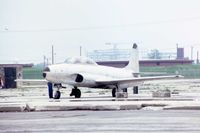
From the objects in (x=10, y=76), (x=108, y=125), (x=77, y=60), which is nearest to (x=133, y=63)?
(x=77, y=60)

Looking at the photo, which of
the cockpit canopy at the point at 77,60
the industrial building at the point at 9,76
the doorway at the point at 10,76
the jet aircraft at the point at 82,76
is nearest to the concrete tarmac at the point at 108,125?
the jet aircraft at the point at 82,76

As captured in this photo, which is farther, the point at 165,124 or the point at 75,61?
the point at 75,61

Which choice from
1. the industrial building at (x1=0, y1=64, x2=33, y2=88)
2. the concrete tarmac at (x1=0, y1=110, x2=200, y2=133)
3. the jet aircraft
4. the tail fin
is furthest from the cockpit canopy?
the industrial building at (x1=0, y1=64, x2=33, y2=88)

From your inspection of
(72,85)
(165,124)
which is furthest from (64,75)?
(165,124)

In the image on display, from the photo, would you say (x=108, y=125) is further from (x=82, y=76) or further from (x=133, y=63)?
(x=133, y=63)

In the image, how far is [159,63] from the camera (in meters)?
150

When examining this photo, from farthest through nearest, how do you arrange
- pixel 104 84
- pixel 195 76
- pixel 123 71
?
pixel 195 76
pixel 123 71
pixel 104 84

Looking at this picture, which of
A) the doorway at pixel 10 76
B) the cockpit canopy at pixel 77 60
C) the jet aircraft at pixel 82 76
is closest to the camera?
the jet aircraft at pixel 82 76

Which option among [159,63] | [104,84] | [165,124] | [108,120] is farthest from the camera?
[159,63]

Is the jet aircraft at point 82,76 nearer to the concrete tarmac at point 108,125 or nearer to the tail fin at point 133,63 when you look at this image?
the tail fin at point 133,63

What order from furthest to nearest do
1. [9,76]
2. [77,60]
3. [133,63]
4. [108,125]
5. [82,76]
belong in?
[9,76]
[133,63]
[77,60]
[82,76]
[108,125]

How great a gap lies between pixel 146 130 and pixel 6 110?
9.97 meters

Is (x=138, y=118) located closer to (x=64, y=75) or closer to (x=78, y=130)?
(x=78, y=130)

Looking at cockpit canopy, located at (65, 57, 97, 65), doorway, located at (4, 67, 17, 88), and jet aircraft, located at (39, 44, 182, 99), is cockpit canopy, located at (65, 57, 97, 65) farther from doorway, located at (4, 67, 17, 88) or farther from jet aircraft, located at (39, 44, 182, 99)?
doorway, located at (4, 67, 17, 88)
